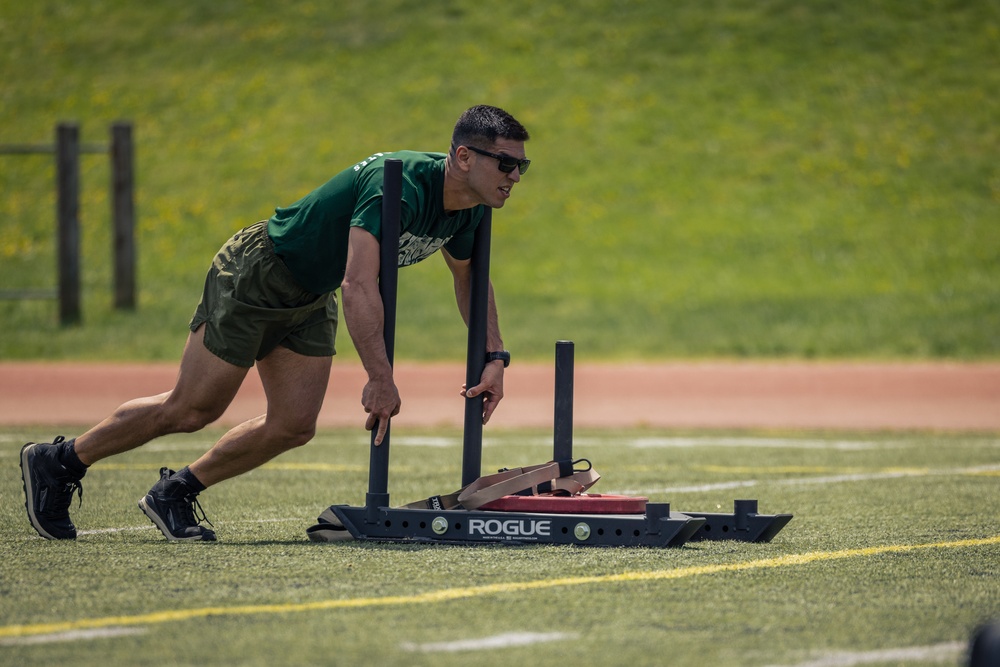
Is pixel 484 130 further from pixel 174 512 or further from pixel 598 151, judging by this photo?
pixel 598 151

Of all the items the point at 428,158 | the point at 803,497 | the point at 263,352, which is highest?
the point at 428,158

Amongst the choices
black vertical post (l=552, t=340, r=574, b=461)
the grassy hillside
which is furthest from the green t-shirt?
the grassy hillside

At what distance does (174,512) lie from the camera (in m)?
6.16

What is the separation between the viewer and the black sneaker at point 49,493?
20.1 ft

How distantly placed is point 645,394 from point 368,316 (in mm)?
11295

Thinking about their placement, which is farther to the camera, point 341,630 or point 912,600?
point 912,600

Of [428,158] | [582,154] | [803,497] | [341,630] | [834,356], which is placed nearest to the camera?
[341,630]

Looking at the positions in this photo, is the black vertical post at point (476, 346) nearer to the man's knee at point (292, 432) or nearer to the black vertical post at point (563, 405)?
the black vertical post at point (563, 405)

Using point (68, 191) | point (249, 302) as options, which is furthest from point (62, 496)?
point (68, 191)

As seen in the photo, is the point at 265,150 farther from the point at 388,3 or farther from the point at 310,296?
the point at 310,296

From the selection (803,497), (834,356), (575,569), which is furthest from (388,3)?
(575,569)

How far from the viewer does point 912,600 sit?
4785mm

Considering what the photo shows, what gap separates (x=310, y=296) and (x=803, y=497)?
10.6 feet

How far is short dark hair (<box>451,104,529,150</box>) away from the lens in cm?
586
